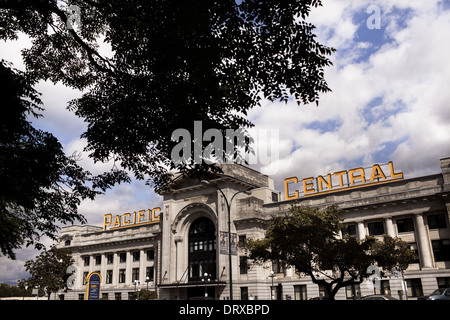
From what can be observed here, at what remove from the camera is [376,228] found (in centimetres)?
4825

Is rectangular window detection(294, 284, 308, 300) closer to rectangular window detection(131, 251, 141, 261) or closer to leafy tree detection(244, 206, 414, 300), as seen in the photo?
leafy tree detection(244, 206, 414, 300)

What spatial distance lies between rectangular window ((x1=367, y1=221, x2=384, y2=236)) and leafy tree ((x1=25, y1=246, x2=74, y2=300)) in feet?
162

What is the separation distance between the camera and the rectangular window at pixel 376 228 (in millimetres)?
47875

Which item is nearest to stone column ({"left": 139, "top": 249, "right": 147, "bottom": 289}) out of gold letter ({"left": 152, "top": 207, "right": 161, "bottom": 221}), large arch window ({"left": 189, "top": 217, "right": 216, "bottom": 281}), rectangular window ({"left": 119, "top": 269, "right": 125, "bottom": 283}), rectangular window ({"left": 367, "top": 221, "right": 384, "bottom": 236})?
rectangular window ({"left": 119, "top": 269, "right": 125, "bottom": 283})

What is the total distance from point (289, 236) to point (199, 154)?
2377 centimetres

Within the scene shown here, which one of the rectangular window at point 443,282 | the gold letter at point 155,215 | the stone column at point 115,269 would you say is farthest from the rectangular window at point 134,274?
the rectangular window at point 443,282

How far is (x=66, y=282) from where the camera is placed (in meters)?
70.9

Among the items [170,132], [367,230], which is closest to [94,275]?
[170,132]

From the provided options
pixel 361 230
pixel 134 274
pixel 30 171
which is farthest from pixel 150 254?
pixel 30 171

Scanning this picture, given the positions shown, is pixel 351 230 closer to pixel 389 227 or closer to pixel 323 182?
pixel 389 227

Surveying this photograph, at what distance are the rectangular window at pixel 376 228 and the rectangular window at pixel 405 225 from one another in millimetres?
1975

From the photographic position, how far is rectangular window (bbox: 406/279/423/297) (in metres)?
43.5

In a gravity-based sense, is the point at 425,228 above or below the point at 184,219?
below
